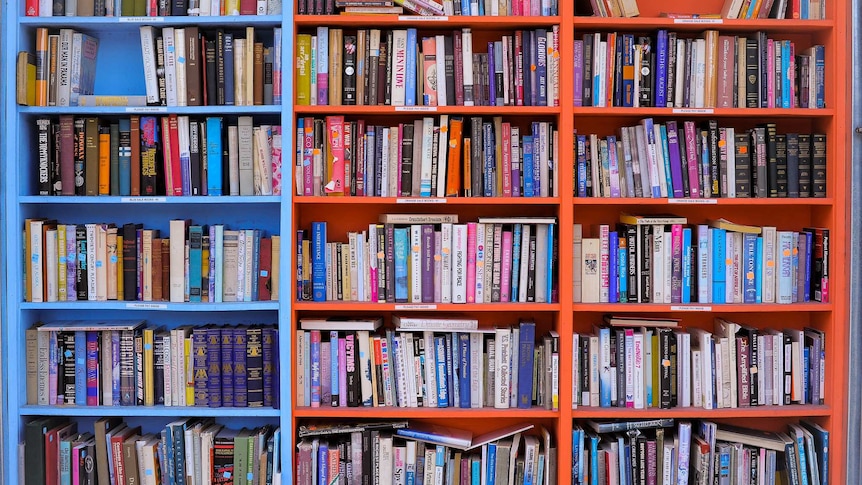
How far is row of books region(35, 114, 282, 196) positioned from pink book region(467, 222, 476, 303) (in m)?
0.75

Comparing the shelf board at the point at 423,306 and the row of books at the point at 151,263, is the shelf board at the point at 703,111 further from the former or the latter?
the row of books at the point at 151,263

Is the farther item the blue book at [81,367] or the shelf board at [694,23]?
the blue book at [81,367]

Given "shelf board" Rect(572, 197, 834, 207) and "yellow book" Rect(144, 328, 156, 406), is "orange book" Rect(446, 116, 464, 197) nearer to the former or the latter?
"shelf board" Rect(572, 197, 834, 207)

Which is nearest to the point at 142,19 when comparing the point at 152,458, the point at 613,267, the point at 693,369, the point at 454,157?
the point at 454,157

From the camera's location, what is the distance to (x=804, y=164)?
9.58ft

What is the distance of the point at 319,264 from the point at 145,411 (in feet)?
2.79

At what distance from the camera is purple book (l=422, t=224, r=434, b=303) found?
290cm

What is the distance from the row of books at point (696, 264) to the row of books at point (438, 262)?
0.16m

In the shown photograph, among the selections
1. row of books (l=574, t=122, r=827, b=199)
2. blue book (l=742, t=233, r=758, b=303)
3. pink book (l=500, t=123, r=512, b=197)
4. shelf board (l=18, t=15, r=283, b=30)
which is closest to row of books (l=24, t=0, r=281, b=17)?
shelf board (l=18, t=15, r=283, b=30)

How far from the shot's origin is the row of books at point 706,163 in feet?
9.53

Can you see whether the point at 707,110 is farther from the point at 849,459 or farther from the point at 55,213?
the point at 55,213

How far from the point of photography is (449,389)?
2.94m

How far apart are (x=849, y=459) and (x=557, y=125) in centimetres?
163

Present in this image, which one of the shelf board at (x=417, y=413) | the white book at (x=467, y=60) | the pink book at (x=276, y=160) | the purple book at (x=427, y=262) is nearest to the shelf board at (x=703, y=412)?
the shelf board at (x=417, y=413)
